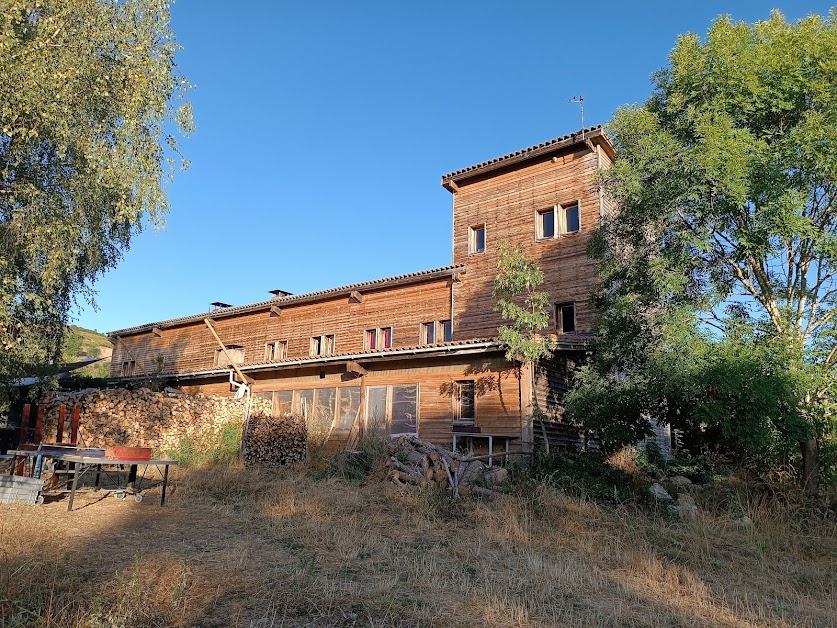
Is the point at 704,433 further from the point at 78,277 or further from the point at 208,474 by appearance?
the point at 78,277

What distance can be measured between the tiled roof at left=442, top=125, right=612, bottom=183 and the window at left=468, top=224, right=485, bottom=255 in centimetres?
230

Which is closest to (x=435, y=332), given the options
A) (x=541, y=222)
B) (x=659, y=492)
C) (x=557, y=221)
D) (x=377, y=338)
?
(x=377, y=338)

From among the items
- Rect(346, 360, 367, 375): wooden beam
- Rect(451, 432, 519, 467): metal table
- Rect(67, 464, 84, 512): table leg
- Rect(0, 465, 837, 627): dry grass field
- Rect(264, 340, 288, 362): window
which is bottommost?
Rect(0, 465, 837, 627): dry grass field

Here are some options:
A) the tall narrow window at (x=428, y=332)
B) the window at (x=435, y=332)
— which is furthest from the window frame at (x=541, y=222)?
the tall narrow window at (x=428, y=332)

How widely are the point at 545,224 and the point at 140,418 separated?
15.4m

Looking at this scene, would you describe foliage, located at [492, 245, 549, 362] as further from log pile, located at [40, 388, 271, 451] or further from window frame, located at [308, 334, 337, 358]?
log pile, located at [40, 388, 271, 451]

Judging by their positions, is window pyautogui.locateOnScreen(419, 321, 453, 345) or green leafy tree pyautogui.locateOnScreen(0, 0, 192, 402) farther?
window pyautogui.locateOnScreen(419, 321, 453, 345)

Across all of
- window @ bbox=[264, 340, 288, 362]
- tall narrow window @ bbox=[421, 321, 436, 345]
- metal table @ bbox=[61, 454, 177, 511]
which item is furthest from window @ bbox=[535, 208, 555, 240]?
metal table @ bbox=[61, 454, 177, 511]

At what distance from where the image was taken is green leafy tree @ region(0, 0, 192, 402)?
9586 mm

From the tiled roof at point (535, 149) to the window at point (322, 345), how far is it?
333 inches

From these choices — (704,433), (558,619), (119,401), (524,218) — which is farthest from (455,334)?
(558,619)

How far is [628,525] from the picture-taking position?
29.6 feet

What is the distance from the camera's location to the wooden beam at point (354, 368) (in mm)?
18094

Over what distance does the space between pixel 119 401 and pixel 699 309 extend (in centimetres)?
1680
